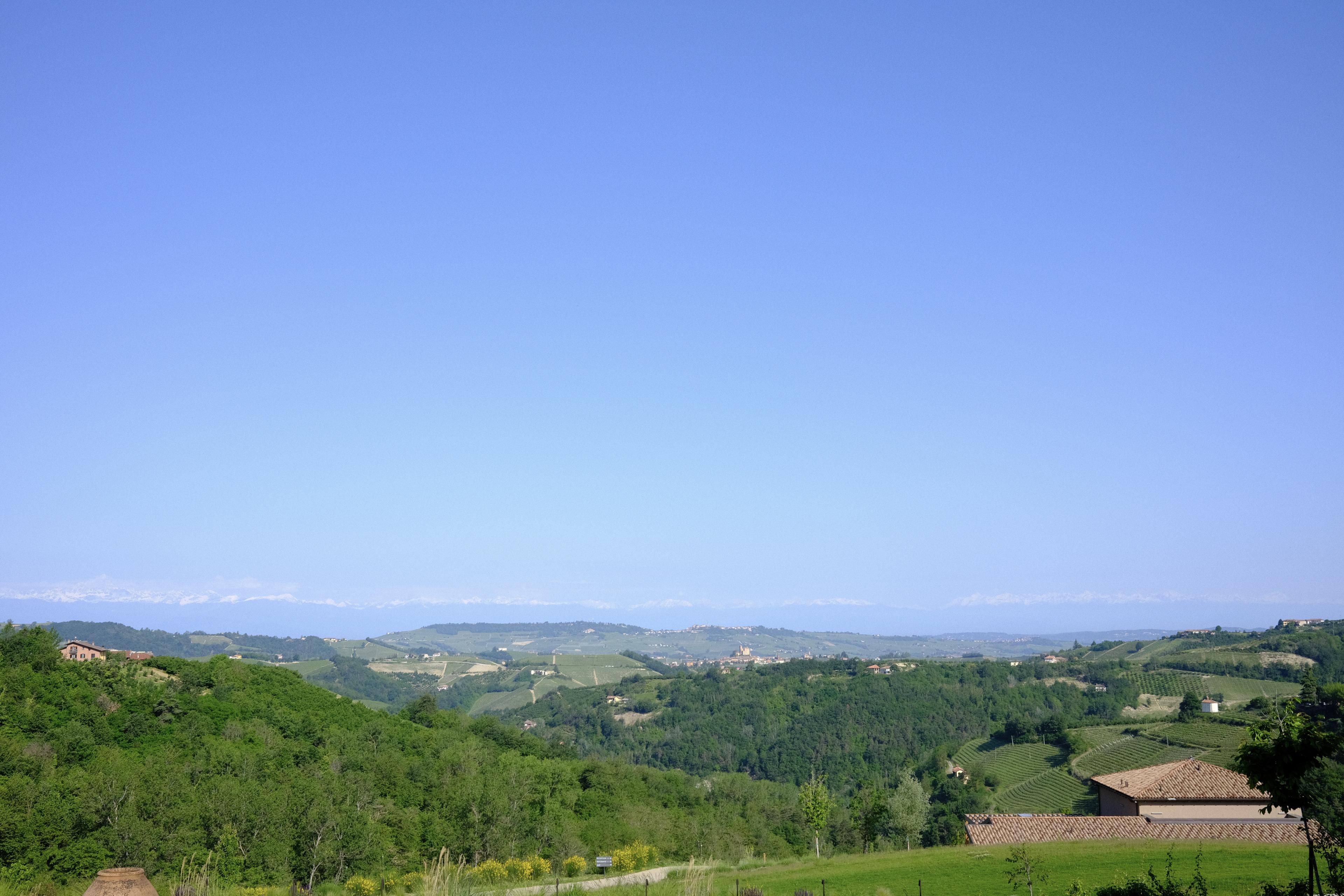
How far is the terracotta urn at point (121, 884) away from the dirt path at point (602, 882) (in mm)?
4107

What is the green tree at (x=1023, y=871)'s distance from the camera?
27.5 m

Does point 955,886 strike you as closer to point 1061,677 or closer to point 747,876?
point 747,876

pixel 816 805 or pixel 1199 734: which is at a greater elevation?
pixel 816 805

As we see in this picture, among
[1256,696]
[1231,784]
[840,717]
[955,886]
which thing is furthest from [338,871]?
[840,717]

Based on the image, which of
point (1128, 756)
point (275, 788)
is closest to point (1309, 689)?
point (1128, 756)

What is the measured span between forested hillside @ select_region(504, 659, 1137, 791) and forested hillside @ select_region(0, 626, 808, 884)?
65.5 metres

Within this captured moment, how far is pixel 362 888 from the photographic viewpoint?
2542 cm

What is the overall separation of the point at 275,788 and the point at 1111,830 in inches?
1643

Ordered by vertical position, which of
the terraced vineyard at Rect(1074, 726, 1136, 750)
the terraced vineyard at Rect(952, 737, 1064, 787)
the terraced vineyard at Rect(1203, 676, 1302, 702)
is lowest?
the terraced vineyard at Rect(952, 737, 1064, 787)

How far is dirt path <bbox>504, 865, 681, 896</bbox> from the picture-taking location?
63.5 feet

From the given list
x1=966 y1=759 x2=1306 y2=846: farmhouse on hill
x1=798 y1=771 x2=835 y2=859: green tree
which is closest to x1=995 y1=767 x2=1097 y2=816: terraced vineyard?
x1=966 y1=759 x2=1306 y2=846: farmhouse on hill

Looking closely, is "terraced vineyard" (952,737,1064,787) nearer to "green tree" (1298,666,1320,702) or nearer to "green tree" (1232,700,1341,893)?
"green tree" (1298,666,1320,702)

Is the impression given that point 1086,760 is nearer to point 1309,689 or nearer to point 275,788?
point 1309,689

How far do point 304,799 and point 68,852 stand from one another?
9.82 meters
